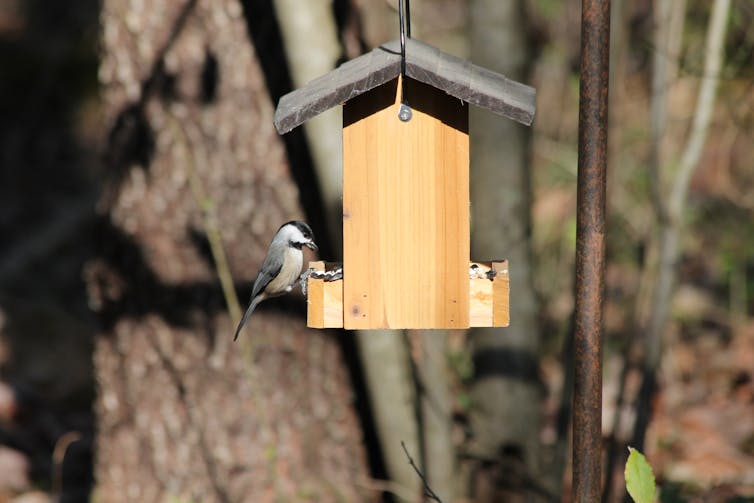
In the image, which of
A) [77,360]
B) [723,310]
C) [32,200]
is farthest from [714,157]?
[32,200]

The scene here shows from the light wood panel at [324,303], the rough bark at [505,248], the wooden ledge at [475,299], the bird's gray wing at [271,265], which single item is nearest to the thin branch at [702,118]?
the rough bark at [505,248]

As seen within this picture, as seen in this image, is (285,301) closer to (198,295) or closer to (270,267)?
(198,295)

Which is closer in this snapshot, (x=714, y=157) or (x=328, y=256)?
(x=328, y=256)

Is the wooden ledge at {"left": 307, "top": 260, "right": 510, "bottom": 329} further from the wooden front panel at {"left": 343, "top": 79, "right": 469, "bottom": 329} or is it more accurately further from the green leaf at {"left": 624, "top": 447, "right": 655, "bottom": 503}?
the green leaf at {"left": 624, "top": 447, "right": 655, "bottom": 503}

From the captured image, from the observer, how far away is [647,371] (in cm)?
396

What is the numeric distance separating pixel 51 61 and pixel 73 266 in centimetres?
248

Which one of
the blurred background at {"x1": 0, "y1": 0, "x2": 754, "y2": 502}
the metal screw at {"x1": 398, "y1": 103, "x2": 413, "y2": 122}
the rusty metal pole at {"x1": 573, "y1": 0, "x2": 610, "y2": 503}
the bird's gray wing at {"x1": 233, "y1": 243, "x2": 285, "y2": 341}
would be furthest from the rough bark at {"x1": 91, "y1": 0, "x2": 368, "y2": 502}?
the rusty metal pole at {"x1": 573, "y1": 0, "x2": 610, "y2": 503}

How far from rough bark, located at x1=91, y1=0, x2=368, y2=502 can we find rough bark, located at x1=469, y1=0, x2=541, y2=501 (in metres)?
0.62

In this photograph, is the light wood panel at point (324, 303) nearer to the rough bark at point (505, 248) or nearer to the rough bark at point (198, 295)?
the rough bark at point (198, 295)

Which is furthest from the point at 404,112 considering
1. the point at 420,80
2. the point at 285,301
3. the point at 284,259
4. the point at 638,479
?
the point at 285,301

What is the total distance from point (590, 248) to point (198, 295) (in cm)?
229

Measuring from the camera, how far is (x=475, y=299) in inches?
92.6

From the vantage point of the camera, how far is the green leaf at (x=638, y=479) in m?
2.04

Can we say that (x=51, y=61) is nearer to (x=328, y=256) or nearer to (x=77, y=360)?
(x=77, y=360)
